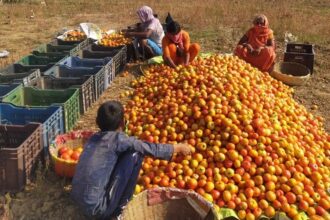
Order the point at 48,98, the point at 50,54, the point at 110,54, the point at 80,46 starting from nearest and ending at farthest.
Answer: the point at 48,98 → the point at 50,54 → the point at 110,54 → the point at 80,46

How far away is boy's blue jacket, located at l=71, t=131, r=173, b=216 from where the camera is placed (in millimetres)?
3285

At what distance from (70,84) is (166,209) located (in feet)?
11.3

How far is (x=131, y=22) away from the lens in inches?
555

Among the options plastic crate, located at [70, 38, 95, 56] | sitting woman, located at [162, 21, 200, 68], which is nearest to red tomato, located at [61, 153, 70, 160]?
sitting woman, located at [162, 21, 200, 68]

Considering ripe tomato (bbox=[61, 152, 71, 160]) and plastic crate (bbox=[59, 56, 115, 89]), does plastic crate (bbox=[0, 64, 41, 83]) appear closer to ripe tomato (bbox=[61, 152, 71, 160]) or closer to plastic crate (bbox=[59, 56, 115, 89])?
plastic crate (bbox=[59, 56, 115, 89])

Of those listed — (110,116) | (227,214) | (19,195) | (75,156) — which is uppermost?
(110,116)

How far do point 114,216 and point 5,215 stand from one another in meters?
1.15

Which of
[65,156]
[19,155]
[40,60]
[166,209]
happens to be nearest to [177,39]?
[40,60]

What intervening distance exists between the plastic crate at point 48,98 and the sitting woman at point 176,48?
230 cm

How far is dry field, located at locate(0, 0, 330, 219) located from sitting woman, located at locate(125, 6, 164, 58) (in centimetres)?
92

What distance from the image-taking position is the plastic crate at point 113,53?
8.18 m

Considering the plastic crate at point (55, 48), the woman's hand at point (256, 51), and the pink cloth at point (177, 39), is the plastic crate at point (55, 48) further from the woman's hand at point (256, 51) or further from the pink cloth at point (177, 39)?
the woman's hand at point (256, 51)

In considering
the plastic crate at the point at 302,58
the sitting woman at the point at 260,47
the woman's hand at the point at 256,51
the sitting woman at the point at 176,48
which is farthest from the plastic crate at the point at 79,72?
the plastic crate at the point at 302,58

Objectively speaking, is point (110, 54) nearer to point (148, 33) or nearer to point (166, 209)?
point (148, 33)
